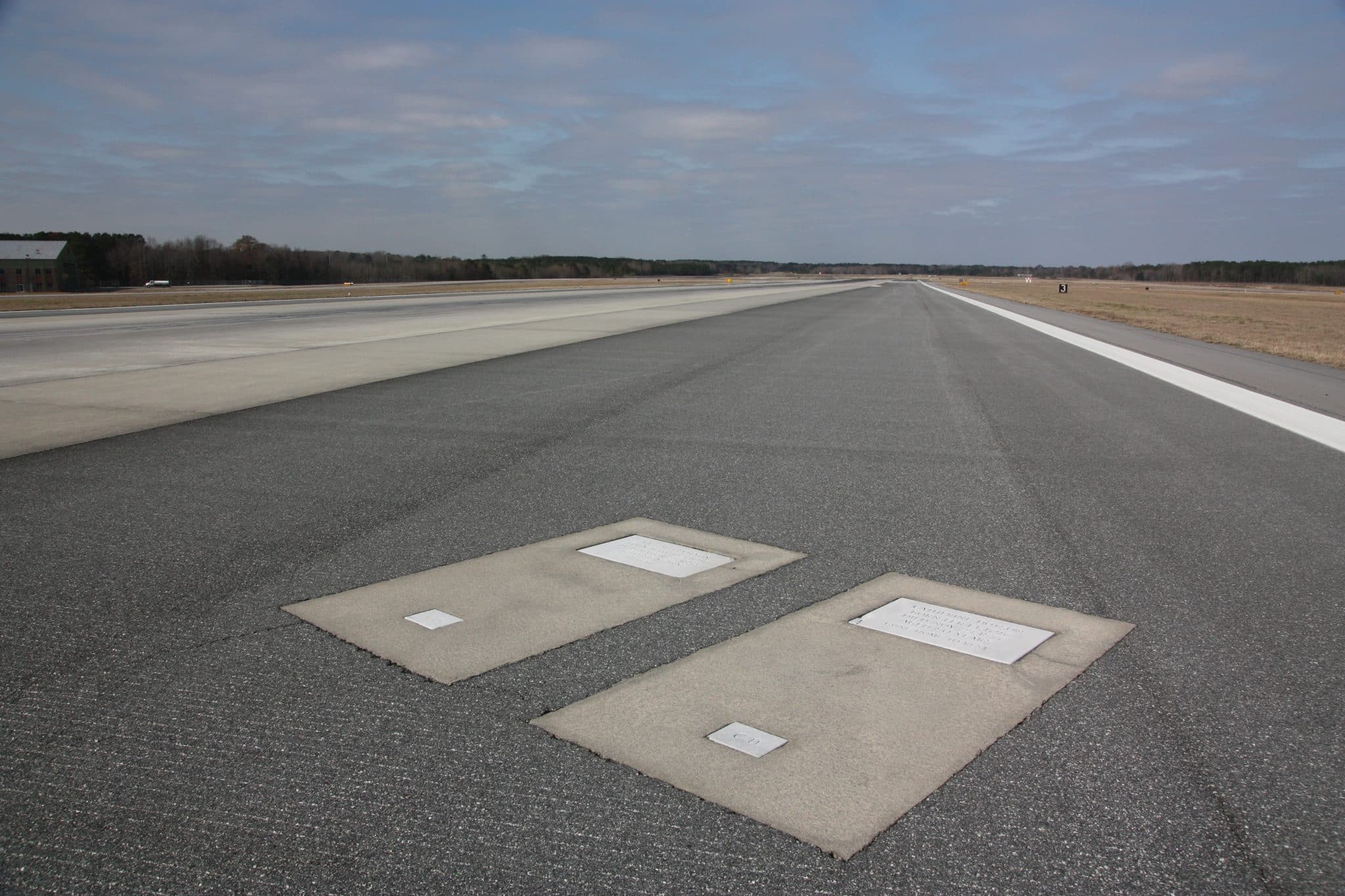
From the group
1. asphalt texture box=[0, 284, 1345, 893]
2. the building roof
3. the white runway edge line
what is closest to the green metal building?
the building roof

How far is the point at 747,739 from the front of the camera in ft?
9.94

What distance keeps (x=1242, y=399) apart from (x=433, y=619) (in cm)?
1112

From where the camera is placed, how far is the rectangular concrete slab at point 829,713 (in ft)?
8.88

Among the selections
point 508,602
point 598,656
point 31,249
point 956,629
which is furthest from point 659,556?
point 31,249

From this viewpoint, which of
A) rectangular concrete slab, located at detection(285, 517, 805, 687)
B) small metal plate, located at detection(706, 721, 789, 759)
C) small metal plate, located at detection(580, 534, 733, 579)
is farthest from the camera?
small metal plate, located at detection(580, 534, 733, 579)

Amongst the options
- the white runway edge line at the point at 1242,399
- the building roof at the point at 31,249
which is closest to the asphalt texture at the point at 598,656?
the white runway edge line at the point at 1242,399

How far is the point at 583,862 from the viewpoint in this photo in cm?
239

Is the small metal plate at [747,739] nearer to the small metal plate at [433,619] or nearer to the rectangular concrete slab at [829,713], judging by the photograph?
the rectangular concrete slab at [829,713]

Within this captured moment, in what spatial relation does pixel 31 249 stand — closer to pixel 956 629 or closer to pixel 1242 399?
pixel 1242 399

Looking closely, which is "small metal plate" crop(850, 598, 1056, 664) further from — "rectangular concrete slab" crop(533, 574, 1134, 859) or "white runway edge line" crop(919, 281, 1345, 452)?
"white runway edge line" crop(919, 281, 1345, 452)

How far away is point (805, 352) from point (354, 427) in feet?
33.6

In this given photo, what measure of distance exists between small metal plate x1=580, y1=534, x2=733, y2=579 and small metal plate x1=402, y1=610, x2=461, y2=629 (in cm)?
106

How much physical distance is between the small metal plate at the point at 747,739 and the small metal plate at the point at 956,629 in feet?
3.47

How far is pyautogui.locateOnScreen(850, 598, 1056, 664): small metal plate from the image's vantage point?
376 cm
